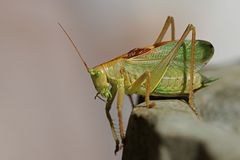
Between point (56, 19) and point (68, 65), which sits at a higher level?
point (56, 19)

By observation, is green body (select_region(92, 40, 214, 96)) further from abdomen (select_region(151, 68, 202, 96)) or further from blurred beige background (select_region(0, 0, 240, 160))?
blurred beige background (select_region(0, 0, 240, 160))

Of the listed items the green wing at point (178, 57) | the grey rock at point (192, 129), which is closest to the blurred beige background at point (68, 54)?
the green wing at point (178, 57)

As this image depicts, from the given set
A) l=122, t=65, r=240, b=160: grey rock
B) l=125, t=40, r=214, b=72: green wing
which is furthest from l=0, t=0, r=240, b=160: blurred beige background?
l=122, t=65, r=240, b=160: grey rock

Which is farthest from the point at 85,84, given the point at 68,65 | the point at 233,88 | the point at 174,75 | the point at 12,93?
the point at 233,88

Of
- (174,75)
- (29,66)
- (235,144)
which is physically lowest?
(29,66)

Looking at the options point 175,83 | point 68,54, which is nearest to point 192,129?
point 175,83

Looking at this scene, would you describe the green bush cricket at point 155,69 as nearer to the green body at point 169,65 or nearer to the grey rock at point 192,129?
the green body at point 169,65

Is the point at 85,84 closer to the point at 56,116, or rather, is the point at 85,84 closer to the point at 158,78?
the point at 56,116

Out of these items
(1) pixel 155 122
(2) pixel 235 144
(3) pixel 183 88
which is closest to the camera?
(2) pixel 235 144
